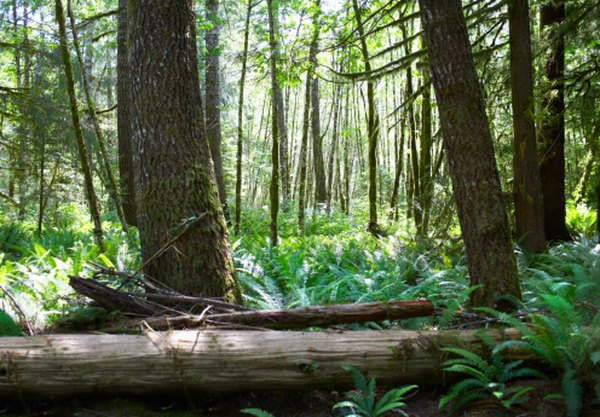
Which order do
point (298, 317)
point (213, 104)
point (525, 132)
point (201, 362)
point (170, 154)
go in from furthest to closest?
1. point (213, 104)
2. point (525, 132)
3. point (170, 154)
4. point (298, 317)
5. point (201, 362)

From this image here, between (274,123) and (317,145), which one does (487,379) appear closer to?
(274,123)

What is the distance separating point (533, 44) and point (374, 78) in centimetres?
266

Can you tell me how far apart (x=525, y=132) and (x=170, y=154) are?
5.04 m

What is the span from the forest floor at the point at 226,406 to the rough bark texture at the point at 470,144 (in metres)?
1.37

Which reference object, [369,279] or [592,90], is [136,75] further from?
[592,90]

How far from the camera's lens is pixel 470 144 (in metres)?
4.23

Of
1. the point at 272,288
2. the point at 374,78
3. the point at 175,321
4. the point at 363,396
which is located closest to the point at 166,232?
the point at 175,321

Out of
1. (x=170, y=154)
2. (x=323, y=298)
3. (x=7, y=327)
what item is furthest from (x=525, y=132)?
(x=7, y=327)

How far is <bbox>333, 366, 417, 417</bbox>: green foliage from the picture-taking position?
2.94m

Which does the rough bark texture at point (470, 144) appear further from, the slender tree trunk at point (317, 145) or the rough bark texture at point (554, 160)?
the slender tree trunk at point (317, 145)

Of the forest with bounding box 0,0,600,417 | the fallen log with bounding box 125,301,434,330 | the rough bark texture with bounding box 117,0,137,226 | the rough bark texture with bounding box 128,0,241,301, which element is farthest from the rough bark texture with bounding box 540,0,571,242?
the rough bark texture with bounding box 117,0,137,226

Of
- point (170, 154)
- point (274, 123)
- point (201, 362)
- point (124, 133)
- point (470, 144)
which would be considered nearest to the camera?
point (201, 362)

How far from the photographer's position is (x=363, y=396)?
317cm

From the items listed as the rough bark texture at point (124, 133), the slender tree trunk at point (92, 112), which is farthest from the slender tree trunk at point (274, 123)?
the rough bark texture at point (124, 133)
